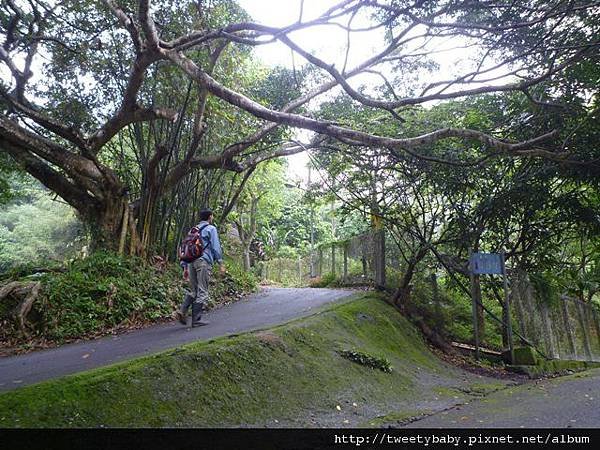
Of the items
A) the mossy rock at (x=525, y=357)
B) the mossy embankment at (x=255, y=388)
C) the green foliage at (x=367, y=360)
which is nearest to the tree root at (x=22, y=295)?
the mossy embankment at (x=255, y=388)

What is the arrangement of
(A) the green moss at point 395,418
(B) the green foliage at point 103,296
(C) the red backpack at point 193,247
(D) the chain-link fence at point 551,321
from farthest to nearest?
(D) the chain-link fence at point 551,321 < (B) the green foliage at point 103,296 < (C) the red backpack at point 193,247 < (A) the green moss at point 395,418

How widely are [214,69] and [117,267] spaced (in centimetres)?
453

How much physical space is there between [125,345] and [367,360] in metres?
3.25

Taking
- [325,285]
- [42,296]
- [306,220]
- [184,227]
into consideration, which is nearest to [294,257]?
[306,220]

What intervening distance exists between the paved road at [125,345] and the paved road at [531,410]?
9.45ft

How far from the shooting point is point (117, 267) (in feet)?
28.3

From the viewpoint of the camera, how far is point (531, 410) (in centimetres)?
457

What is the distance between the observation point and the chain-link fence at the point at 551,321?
28.2 ft

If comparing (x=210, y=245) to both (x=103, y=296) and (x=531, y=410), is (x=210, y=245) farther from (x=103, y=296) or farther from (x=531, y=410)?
(x=531, y=410)

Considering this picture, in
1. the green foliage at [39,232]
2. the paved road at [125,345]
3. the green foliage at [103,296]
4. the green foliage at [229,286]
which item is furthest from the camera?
the green foliage at [39,232]

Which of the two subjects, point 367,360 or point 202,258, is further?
point 202,258

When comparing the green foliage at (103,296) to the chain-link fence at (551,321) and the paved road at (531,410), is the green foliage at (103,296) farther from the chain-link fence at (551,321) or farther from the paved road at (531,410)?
the chain-link fence at (551,321)

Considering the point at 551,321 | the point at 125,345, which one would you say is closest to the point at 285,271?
the point at 551,321

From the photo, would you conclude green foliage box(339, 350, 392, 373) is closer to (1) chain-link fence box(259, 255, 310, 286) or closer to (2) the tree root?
(2) the tree root
